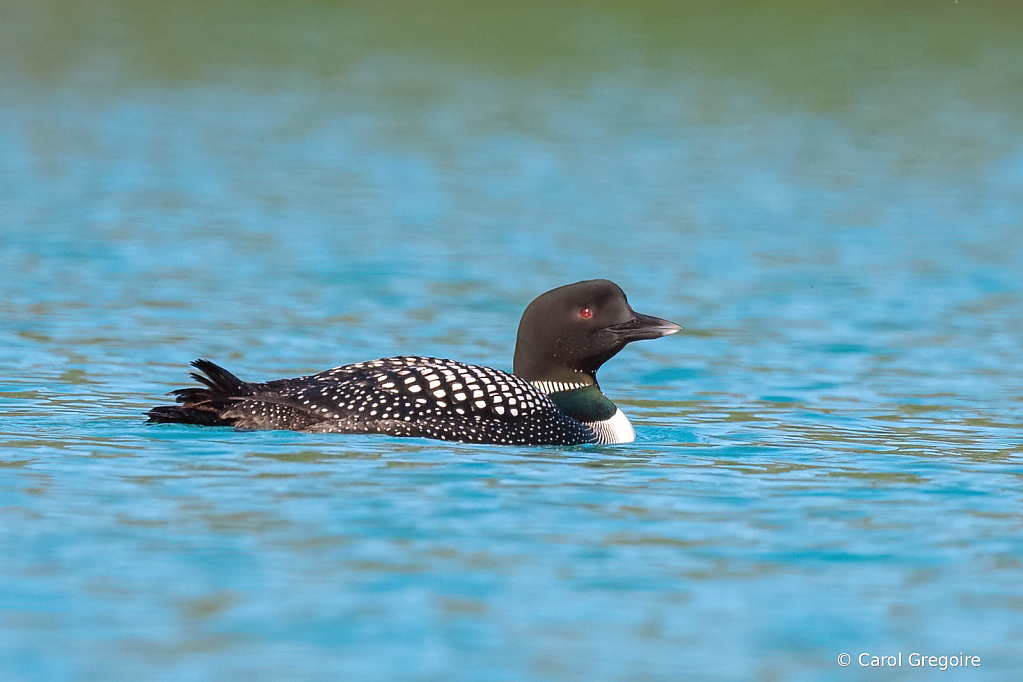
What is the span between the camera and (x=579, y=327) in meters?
7.84

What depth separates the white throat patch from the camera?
25.0 ft

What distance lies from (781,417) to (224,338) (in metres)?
3.30

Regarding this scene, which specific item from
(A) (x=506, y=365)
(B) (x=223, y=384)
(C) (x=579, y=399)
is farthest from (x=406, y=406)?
(A) (x=506, y=365)

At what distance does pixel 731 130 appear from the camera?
2123 centimetres

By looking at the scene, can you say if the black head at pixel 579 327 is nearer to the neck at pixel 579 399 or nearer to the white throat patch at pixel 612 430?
the neck at pixel 579 399

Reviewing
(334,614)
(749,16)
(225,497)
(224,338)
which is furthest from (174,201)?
(749,16)

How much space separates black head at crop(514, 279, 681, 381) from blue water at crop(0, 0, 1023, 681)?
46 centimetres

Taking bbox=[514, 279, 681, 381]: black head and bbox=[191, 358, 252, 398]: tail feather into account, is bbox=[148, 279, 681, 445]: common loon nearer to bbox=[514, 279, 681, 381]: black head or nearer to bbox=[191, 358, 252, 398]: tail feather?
bbox=[191, 358, 252, 398]: tail feather

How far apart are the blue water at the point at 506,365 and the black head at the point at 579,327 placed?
0.46m

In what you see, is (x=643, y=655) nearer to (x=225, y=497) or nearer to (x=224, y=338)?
(x=225, y=497)

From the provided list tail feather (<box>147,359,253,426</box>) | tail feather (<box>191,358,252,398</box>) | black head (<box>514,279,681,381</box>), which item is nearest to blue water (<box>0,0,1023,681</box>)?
tail feather (<box>147,359,253,426</box>)

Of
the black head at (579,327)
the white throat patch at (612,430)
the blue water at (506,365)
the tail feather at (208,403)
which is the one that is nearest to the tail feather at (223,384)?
the tail feather at (208,403)

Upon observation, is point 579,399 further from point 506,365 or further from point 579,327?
point 506,365

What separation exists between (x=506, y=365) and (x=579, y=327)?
192cm
